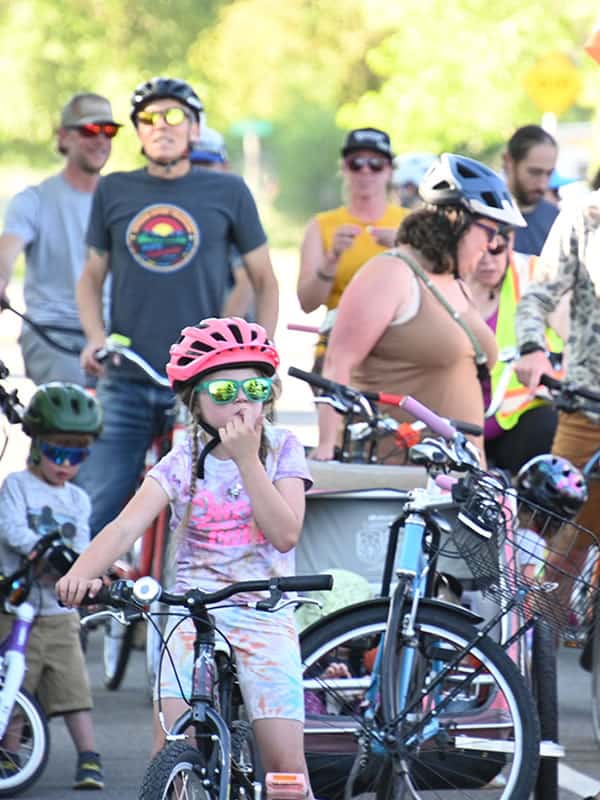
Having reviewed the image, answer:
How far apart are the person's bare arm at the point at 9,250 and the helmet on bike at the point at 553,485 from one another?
9.17 ft

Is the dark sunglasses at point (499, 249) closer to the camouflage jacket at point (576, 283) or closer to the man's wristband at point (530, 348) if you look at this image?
the camouflage jacket at point (576, 283)

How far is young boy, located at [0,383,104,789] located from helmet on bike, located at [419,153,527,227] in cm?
146

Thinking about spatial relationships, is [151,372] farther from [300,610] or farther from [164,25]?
[164,25]

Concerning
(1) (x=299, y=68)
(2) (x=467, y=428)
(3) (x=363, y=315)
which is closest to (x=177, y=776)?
(2) (x=467, y=428)

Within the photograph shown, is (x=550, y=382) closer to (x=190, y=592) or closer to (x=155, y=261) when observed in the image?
→ (x=155, y=261)

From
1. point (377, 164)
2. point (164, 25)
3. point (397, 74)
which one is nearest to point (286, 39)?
point (164, 25)

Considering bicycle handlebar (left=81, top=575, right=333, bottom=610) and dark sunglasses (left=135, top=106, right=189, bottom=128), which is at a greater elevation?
dark sunglasses (left=135, top=106, right=189, bottom=128)

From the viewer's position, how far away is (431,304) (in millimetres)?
7430

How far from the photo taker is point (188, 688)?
5320 millimetres

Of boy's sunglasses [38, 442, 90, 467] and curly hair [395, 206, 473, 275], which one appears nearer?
curly hair [395, 206, 473, 275]

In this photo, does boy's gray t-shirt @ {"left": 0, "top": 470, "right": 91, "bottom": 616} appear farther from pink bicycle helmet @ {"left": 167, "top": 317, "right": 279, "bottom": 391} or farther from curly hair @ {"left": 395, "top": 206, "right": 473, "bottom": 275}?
pink bicycle helmet @ {"left": 167, "top": 317, "right": 279, "bottom": 391}

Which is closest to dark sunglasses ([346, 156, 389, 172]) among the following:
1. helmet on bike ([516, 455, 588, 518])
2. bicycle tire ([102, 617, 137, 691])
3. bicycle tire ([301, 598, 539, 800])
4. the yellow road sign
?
bicycle tire ([102, 617, 137, 691])

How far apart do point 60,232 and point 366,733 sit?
14.7 ft

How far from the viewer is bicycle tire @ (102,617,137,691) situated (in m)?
8.88
